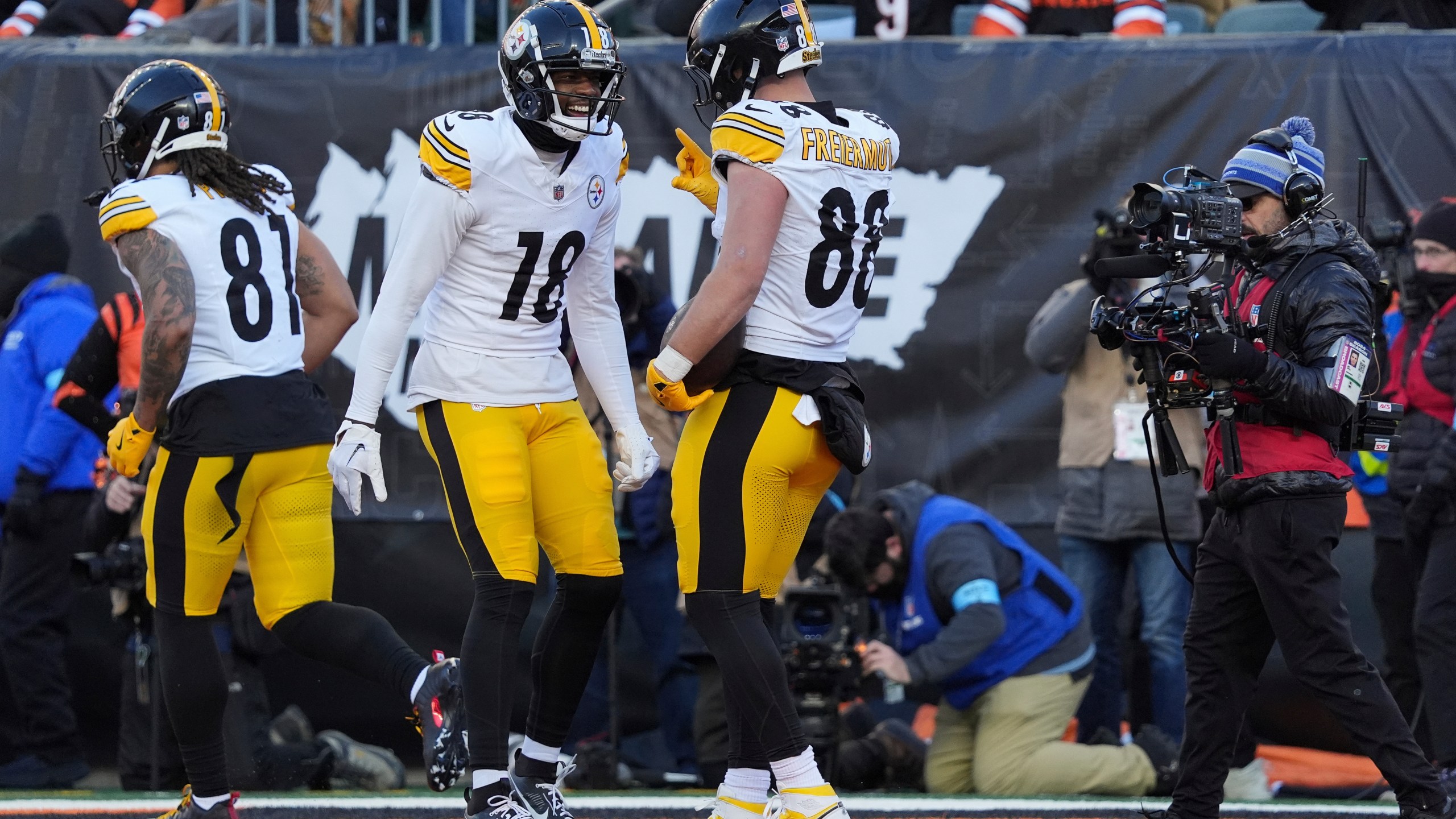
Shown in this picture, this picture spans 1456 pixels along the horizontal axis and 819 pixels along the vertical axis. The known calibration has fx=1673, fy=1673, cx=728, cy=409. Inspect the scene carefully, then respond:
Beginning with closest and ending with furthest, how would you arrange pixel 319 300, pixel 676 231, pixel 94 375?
1. pixel 319 300
2. pixel 94 375
3. pixel 676 231

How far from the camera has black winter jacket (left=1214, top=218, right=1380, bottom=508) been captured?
380 cm

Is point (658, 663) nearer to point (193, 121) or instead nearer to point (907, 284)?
point (907, 284)

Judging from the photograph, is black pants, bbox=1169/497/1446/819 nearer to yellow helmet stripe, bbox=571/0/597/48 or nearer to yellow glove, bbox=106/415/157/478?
yellow helmet stripe, bbox=571/0/597/48

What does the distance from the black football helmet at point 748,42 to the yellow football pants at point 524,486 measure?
0.89m

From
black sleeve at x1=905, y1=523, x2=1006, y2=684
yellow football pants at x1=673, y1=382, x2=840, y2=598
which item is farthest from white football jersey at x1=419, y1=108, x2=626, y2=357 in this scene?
black sleeve at x1=905, y1=523, x2=1006, y2=684

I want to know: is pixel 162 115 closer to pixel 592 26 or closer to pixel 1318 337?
pixel 592 26

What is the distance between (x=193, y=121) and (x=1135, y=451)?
10.8ft

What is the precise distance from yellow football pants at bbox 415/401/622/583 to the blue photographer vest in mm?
1791

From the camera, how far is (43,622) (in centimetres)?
617

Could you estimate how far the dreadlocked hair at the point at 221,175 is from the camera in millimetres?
4242

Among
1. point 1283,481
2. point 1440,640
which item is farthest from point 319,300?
point 1440,640

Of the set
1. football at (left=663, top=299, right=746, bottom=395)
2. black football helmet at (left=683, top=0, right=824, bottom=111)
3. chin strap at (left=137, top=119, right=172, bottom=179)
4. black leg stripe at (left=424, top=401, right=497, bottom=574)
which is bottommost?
black leg stripe at (left=424, top=401, right=497, bottom=574)

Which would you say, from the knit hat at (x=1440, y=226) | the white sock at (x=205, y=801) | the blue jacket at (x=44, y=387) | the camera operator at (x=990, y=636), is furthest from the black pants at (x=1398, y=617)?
the blue jacket at (x=44, y=387)

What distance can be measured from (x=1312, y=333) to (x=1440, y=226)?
186 centimetres
